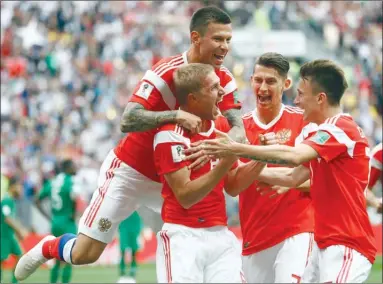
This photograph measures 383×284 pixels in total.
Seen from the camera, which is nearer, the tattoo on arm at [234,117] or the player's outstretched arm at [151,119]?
the player's outstretched arm at [151,119]

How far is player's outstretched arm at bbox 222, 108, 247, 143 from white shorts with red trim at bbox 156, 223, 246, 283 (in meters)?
0.88

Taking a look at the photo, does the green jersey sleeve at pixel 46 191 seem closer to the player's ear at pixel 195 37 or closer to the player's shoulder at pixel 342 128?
the player's ear at pixel 195 37

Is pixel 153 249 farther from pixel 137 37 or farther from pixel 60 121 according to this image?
pixel 137 37

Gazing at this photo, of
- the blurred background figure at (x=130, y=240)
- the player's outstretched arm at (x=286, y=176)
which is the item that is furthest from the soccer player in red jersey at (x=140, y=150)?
the blurred background figure at (x=130, y=240)

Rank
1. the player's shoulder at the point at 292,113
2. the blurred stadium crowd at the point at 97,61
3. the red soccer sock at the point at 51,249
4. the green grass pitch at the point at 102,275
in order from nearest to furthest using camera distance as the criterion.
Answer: the player's shoulder at the point at 292,113 → the red soccer sock at the point at 51,249 → the green grass pitch at the point at 102,275 → the blurred stadium crowd at the point at 97,61

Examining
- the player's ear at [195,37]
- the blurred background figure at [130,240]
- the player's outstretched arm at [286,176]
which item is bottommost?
the blurred background figure at [130,240]

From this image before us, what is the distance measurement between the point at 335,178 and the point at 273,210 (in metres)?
1.38

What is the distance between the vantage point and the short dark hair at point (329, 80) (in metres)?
7.34

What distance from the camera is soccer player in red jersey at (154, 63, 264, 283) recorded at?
687cm

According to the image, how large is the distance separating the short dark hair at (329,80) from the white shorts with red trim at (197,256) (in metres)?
1.25

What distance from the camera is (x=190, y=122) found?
705 centimetres

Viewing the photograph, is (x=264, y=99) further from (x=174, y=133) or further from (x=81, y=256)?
(x=81, y=256)

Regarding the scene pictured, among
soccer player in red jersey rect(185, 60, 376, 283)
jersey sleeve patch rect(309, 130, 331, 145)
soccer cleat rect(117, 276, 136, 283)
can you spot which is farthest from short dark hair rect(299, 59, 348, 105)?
soccer cleat rect(117, 276, 136, 283)

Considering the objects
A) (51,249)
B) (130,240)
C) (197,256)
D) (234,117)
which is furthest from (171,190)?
(130,240)
